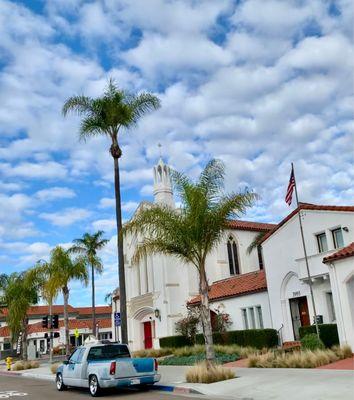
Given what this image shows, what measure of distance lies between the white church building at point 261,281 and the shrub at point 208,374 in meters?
5.33

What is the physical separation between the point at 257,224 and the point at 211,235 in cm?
2436

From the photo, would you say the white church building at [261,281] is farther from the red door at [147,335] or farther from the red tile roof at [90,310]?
the red tile roof at [90,310]

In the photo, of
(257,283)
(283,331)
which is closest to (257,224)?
(257,283)

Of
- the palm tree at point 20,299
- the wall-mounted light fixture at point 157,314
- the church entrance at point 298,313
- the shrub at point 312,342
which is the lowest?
the shrub at point 312,342

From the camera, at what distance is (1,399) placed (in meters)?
16.2

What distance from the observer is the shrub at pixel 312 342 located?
19.2 meters

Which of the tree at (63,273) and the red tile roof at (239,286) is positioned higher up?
the tree at (63,273)

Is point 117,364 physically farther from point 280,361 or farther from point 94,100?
point 94,100

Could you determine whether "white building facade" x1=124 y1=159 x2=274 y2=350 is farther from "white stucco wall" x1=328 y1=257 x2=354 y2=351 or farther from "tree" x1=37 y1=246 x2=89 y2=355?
"white stucco wall" x1=328 y1=257 x2=354 y2=351

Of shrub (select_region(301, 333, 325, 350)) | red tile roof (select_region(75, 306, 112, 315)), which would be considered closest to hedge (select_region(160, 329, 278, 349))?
shrub (select_region(301, 333, 325, 350))

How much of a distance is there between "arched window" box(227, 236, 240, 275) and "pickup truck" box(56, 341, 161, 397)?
22.0m

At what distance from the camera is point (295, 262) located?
24.8 metres

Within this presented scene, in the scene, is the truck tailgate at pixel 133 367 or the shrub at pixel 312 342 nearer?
the truck tailgate at pixel 133 367

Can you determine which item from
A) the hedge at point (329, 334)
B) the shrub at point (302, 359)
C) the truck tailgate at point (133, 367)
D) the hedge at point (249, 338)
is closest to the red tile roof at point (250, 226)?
the hedge at point (249, 338)
